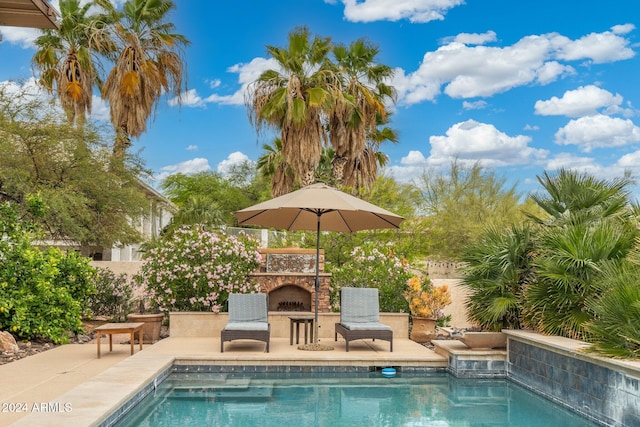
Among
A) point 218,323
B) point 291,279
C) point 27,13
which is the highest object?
point 27,13

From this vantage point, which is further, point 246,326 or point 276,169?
point 276,169

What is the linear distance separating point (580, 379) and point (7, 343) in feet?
27.8

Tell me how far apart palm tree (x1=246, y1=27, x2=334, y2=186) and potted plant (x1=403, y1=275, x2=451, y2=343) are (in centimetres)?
824

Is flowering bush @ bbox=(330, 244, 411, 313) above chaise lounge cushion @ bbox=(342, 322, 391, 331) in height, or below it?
above

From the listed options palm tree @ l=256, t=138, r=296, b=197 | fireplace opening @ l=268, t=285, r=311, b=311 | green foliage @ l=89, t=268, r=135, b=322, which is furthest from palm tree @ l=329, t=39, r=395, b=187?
green foliage @ l=89, t=268, r=135, b=322

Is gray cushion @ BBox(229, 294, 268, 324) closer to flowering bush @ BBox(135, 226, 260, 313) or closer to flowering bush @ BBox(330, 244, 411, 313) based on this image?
flowering bush @ BBox(135, 226, 260, 313)

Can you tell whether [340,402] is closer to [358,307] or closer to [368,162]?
[358,307]

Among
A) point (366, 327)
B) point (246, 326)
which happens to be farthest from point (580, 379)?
point (246, 326)

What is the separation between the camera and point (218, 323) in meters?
12.4

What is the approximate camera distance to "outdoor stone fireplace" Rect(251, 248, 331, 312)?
41.8 ft

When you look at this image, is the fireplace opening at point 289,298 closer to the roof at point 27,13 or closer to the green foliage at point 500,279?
the green foliage at point 500,279

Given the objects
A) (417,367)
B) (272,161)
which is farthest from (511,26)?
(417,367)

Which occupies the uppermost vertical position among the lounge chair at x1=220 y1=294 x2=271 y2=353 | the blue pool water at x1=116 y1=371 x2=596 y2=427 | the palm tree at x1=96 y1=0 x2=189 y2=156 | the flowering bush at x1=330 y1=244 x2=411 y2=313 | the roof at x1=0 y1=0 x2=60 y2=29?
the palm tree at x1=96 y1=0 x2=189 y2=156

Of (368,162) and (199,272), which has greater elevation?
(368,162)
